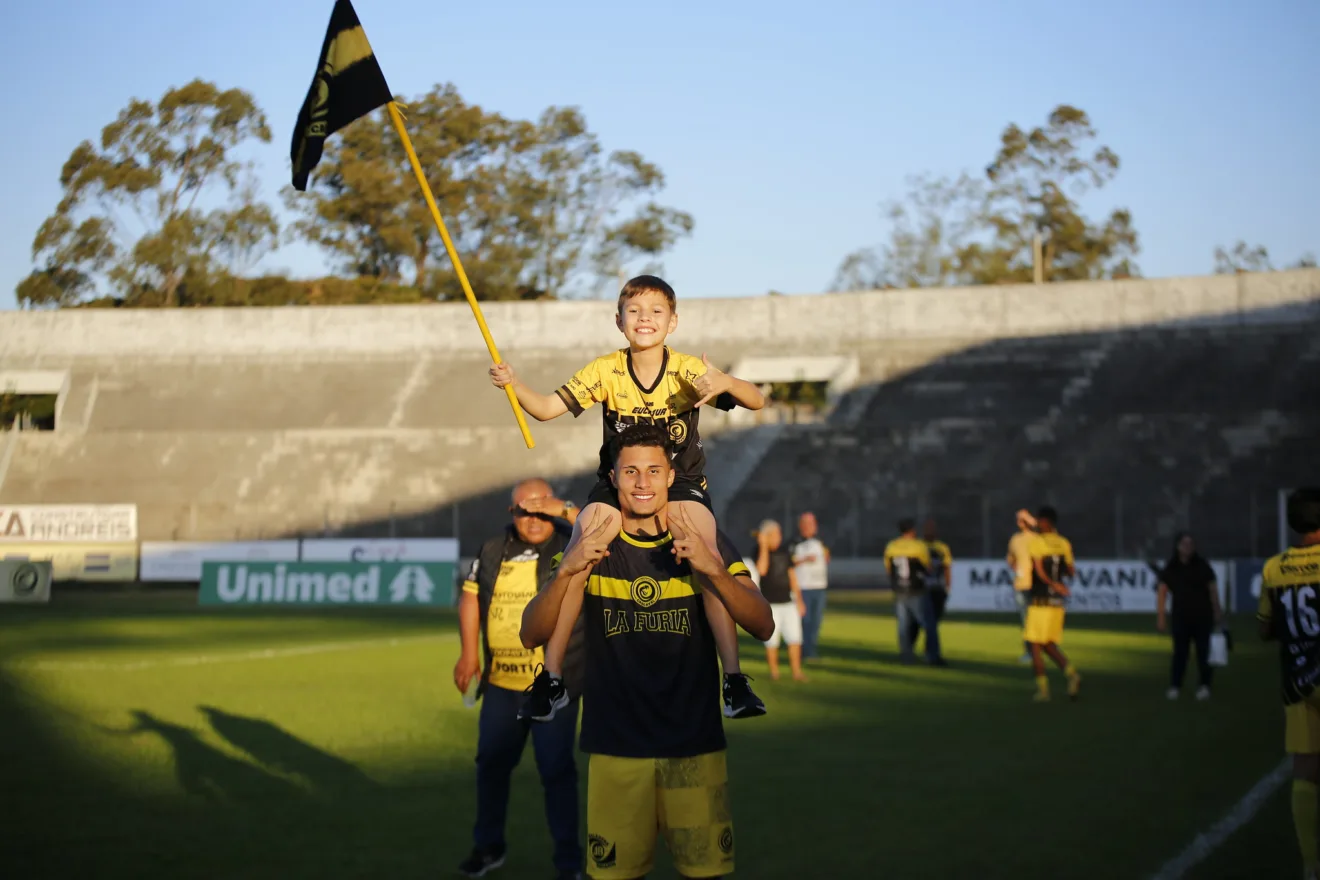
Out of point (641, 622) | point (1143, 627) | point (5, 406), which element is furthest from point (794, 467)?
point (641, 622)

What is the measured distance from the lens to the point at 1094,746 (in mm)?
12828

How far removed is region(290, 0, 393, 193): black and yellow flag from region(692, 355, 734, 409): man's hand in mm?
2383

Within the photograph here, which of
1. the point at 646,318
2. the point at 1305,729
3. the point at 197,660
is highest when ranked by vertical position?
the point at 646,318

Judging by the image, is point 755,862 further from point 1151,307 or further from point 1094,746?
point 1151,307

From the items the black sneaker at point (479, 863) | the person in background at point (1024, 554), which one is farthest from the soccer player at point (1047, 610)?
the black sneaker at point (479, 863)

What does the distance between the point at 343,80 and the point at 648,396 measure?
2487mm

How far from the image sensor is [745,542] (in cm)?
4397

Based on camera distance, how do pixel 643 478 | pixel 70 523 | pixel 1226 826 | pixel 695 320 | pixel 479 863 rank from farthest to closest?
1. pixel 695 320
2. pixel 70 523
3. pixel 1226 826
4. pixel 479 863
5. pixel 643 478

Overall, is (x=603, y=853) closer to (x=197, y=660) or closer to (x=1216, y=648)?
(x=1216, y=648)

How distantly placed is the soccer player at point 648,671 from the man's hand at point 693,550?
0.01m

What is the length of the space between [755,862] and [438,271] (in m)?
66.2

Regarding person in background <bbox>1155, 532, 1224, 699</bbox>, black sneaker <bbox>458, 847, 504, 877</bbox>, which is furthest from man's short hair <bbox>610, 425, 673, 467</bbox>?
person in background <bbox>1155, 532, 1224, 699</bbox>

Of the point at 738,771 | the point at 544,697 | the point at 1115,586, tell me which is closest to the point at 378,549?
the point at 1115,586

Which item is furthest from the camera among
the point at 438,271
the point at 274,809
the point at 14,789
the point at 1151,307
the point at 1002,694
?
the point at 438,271
